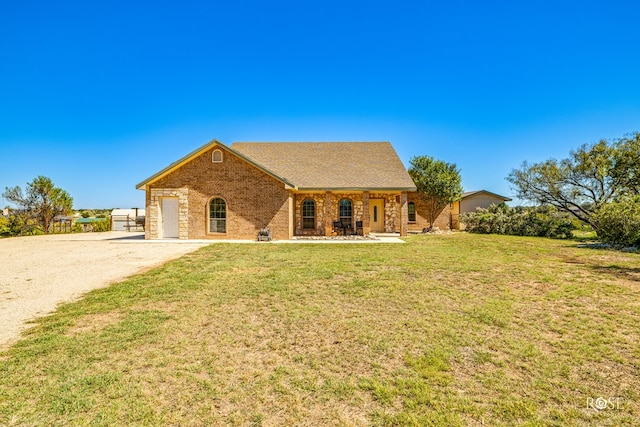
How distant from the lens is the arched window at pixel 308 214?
20.1 m

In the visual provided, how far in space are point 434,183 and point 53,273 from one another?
22.3m

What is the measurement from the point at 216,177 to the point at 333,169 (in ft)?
25.3

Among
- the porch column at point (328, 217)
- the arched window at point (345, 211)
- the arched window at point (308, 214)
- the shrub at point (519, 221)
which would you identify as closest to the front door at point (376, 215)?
the arched window at point (345, 211)

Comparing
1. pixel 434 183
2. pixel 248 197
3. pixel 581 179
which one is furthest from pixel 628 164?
→ pixel 248 197

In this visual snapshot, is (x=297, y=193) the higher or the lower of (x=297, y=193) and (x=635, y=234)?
the higher

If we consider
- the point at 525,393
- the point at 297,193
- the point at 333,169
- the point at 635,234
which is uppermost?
the point at 333,169

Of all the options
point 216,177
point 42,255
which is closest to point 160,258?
point 42,255

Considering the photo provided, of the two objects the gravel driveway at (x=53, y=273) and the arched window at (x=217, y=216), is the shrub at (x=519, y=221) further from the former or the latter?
the gravel driveway at (x=53, y=273)

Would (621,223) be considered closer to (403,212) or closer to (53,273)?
(403,212)

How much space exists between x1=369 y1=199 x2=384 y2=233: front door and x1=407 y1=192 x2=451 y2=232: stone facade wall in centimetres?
396

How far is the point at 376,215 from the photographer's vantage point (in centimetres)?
2223

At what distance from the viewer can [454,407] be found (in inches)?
114

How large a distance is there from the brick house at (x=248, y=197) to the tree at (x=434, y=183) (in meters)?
4.40

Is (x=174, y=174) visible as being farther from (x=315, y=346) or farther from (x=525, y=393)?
(x=525, y=393)
